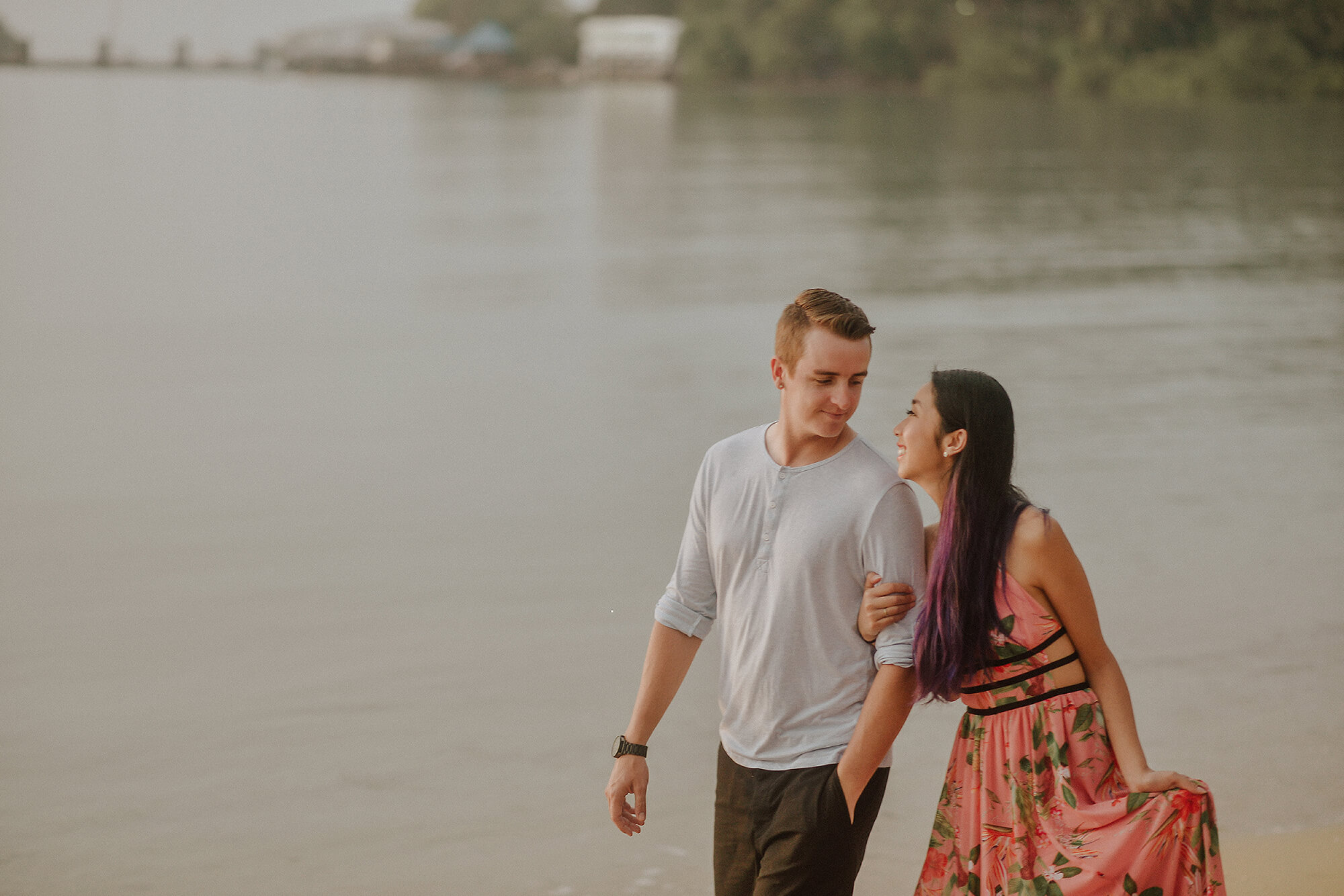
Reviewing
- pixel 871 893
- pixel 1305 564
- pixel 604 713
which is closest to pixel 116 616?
pixel 604 713

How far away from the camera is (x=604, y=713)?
14.4 feet

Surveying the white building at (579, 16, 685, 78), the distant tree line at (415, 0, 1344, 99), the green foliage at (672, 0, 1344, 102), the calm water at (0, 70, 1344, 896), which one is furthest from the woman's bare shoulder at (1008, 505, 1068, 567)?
the white building at (579, 16, 685, 78)

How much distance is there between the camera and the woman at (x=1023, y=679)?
6.15 ft

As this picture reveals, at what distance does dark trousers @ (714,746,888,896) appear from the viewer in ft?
6.46

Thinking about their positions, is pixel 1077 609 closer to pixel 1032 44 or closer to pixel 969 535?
pixel 969 535

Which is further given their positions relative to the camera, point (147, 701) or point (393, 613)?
point (393, 613)

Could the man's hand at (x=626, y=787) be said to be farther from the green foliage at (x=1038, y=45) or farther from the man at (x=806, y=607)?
the green foliage at (x=1038, y=45)

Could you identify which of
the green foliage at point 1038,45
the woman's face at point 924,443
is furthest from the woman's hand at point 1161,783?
the green foliage at point 1038,45

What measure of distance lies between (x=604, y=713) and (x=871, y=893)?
1.41 m

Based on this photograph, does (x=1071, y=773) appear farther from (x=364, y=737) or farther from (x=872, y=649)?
(x=364, y=737)

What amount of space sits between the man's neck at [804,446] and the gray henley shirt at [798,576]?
0.01m

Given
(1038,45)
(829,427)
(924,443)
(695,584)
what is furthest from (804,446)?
(1038,45)

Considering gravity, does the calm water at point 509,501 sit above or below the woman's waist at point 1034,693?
below

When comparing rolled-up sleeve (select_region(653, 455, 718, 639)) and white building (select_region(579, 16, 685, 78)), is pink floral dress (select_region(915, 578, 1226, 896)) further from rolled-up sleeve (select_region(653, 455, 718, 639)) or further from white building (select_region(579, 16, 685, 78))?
white building (select_region(579, 16, 685, 78))
